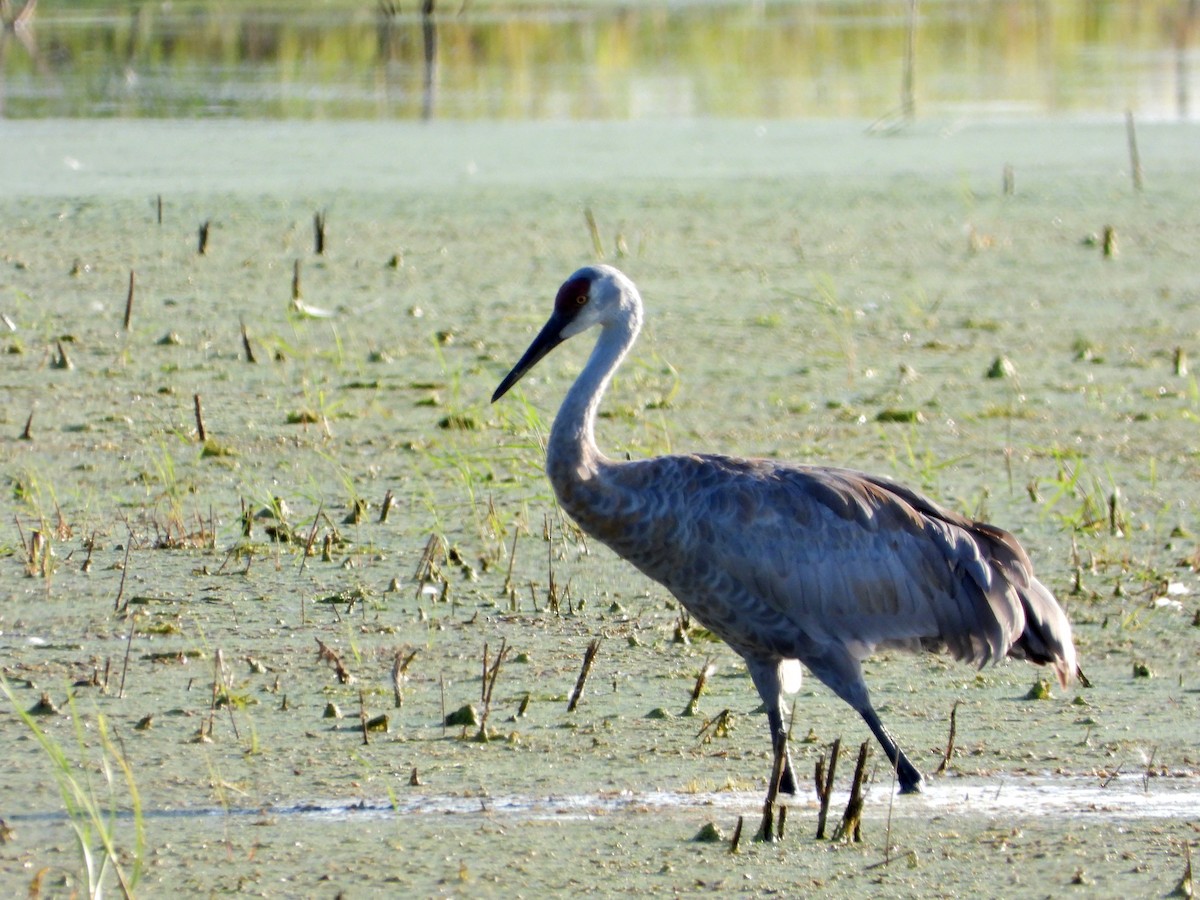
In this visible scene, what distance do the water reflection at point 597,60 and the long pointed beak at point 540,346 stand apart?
10722 millimetres

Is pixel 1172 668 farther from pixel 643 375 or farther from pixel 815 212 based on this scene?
pixel 815 212

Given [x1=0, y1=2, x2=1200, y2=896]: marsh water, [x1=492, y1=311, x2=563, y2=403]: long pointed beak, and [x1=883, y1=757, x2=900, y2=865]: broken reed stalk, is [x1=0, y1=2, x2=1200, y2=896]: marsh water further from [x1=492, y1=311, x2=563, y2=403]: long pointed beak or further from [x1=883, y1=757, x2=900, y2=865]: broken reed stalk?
[x1=492, y1=311, x2=563, y2=403]: long pointed beak

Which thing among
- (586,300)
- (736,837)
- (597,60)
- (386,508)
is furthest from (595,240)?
(597,60)

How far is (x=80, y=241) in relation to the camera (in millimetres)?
9898

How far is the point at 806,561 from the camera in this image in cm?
428

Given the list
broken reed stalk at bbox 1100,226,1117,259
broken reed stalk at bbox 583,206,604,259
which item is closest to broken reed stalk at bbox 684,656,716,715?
broken reed stalk at bbox 583,206,604,259

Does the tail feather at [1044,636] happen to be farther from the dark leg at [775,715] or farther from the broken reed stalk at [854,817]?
the broken reed stalk at [854,817]

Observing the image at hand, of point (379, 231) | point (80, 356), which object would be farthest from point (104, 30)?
point (80, 356)

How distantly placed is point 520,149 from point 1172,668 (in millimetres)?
9163

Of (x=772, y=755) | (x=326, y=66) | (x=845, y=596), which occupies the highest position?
(x=326, y=66)

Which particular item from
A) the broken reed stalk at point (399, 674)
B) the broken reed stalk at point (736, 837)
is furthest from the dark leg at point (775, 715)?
the broken reed stalk at point (399, 674)

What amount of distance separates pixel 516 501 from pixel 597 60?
14358mm

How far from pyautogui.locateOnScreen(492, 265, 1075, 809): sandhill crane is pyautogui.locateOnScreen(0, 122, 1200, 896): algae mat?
0.25 m

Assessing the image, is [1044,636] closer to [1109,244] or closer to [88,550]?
[88,550]
